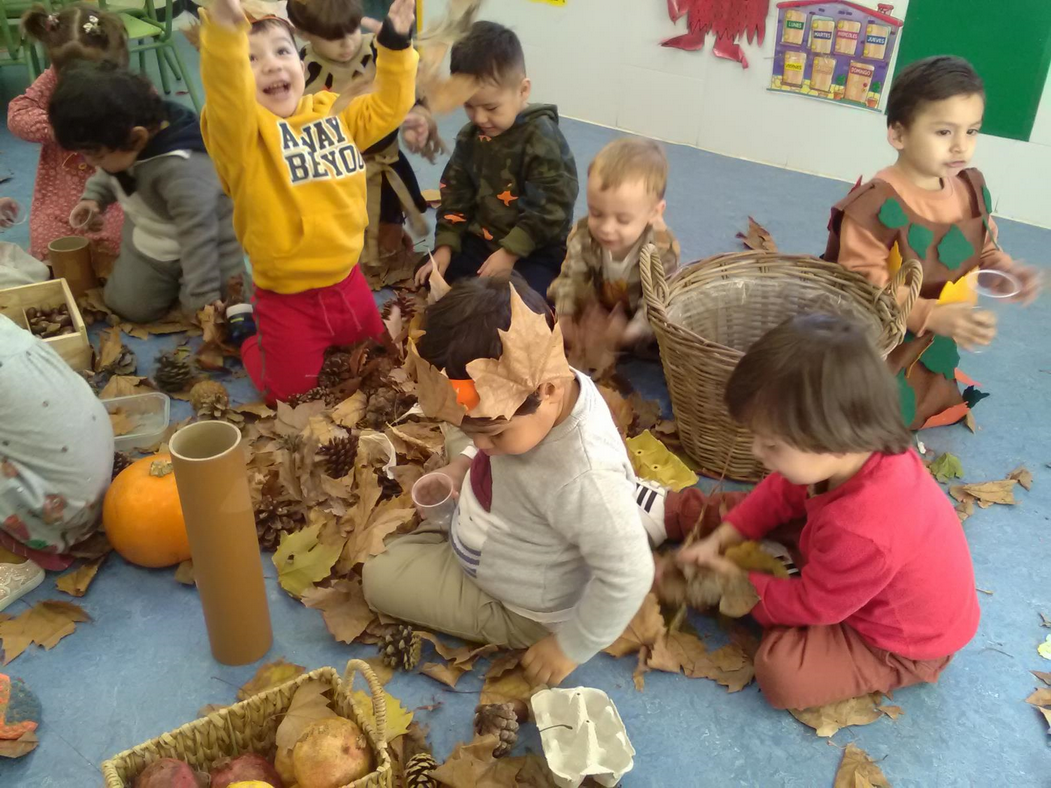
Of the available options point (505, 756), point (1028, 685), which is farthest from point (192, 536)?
point (1028, 685)

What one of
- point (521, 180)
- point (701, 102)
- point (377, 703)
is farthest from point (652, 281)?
point (701, 102)

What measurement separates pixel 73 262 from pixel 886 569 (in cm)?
266

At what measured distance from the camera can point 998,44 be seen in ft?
10.8

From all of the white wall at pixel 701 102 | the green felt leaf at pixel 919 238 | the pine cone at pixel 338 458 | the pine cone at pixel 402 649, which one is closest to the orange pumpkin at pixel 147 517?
the pine cone at pixel 338 458

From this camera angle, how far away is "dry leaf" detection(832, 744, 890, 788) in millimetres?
1507

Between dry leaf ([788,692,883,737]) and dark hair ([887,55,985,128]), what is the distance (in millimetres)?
1451

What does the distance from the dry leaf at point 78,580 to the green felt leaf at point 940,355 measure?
84.8 inches

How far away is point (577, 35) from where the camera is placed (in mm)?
4457

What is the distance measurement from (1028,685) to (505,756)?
108 centimetres

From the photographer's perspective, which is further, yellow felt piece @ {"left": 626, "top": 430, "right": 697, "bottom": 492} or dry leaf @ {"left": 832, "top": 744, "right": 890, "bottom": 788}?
yellow felt piece @ {"left": 626, "top": 430, "right": 697, "bottom": 492}

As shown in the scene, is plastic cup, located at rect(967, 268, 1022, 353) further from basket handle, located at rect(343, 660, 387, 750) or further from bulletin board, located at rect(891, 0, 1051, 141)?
basket handle, located at rect(343, 660, 387, 750)

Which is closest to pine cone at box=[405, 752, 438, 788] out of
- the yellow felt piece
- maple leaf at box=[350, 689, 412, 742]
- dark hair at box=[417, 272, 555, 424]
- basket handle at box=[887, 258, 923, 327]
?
maple leaf at box=[350, 689, 412, 742]

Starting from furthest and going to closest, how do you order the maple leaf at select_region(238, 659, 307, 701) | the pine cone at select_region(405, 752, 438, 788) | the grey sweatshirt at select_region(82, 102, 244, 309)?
1. the grey sweatshirt at select_region(82, 102, 244, 309)
2. the maple leaf at select_region(238, 659, 307, 701)
3. the pine cone at select_region(405, 752, 438, 788)

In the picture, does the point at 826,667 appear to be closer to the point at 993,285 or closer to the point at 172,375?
the point at 993,285
